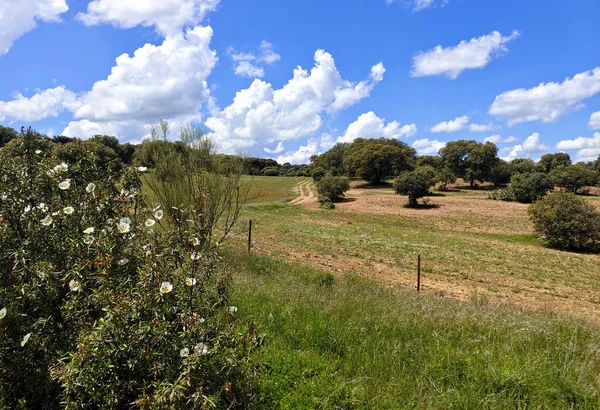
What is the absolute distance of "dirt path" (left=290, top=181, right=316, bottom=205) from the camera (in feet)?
166

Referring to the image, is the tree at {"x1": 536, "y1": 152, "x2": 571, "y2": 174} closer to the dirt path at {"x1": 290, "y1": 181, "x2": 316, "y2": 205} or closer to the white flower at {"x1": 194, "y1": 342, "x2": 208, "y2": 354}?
the dirt path at {"x1": 290, "y1": 181, "x2": 316, "y2": 205}

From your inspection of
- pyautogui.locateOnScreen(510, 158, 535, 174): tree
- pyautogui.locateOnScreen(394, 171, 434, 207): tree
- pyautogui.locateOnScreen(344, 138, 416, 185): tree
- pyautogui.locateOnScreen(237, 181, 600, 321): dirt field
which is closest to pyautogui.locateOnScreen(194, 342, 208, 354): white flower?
pyautogui.locateOnScreen(237, 181, 600, 321): dirt field

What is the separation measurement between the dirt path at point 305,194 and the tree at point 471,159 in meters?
29.2

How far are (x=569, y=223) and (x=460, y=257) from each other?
1177 cm

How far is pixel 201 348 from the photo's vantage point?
229 cm

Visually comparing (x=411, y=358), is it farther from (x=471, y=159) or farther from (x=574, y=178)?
(x=574, y=178)

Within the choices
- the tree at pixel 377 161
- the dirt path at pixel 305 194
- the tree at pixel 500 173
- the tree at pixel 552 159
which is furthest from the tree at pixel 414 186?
the tree at pixel 552 159

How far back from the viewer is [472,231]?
3017cm

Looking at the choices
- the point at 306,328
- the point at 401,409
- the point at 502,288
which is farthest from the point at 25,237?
the point at 502,288

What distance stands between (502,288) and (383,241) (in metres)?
10.1

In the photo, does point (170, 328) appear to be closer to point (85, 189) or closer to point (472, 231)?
point (85, 189)

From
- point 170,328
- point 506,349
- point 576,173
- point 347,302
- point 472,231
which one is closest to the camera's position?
point 170,328

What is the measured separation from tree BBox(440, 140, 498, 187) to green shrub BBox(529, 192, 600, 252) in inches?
1670

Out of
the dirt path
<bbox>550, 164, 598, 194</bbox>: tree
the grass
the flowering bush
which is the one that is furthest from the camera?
<bbox>550, 164, 598, 194</bbox>: tree
